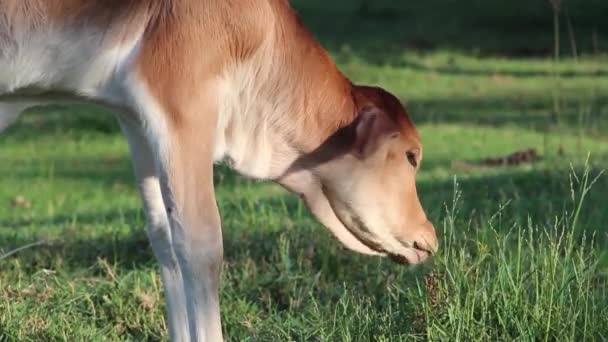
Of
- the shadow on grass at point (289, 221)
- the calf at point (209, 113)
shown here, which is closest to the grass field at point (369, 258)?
the shadow on grass at point (289, 221)

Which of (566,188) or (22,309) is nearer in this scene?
(22,309)

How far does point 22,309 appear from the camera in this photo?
223 inches

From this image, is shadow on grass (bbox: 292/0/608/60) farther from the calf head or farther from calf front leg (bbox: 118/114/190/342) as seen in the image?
calf front leg (bbox: 118/114/190/342)

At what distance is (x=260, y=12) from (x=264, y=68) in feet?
0.71

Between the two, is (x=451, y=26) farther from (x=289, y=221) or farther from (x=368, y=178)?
(x=368, y=178)

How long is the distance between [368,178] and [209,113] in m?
0.87

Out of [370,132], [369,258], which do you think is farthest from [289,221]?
[370,132]

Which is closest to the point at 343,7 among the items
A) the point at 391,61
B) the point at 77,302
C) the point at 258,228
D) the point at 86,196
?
the point at 391,61

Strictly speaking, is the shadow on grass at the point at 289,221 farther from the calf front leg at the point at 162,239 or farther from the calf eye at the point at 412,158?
the calf front leg at the point at 162,239

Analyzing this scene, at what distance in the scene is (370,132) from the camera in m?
5.17

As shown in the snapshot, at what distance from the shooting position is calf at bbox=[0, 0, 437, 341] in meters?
4.53

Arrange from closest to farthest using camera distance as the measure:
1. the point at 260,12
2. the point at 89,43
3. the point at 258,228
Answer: the point at 89,43 → the point at 260,12 → the point at 258,228

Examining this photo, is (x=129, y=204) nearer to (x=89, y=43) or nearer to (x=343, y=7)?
(x=89, y=43)

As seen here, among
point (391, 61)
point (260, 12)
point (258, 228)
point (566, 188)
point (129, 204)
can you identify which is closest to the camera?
point (260, 12)
